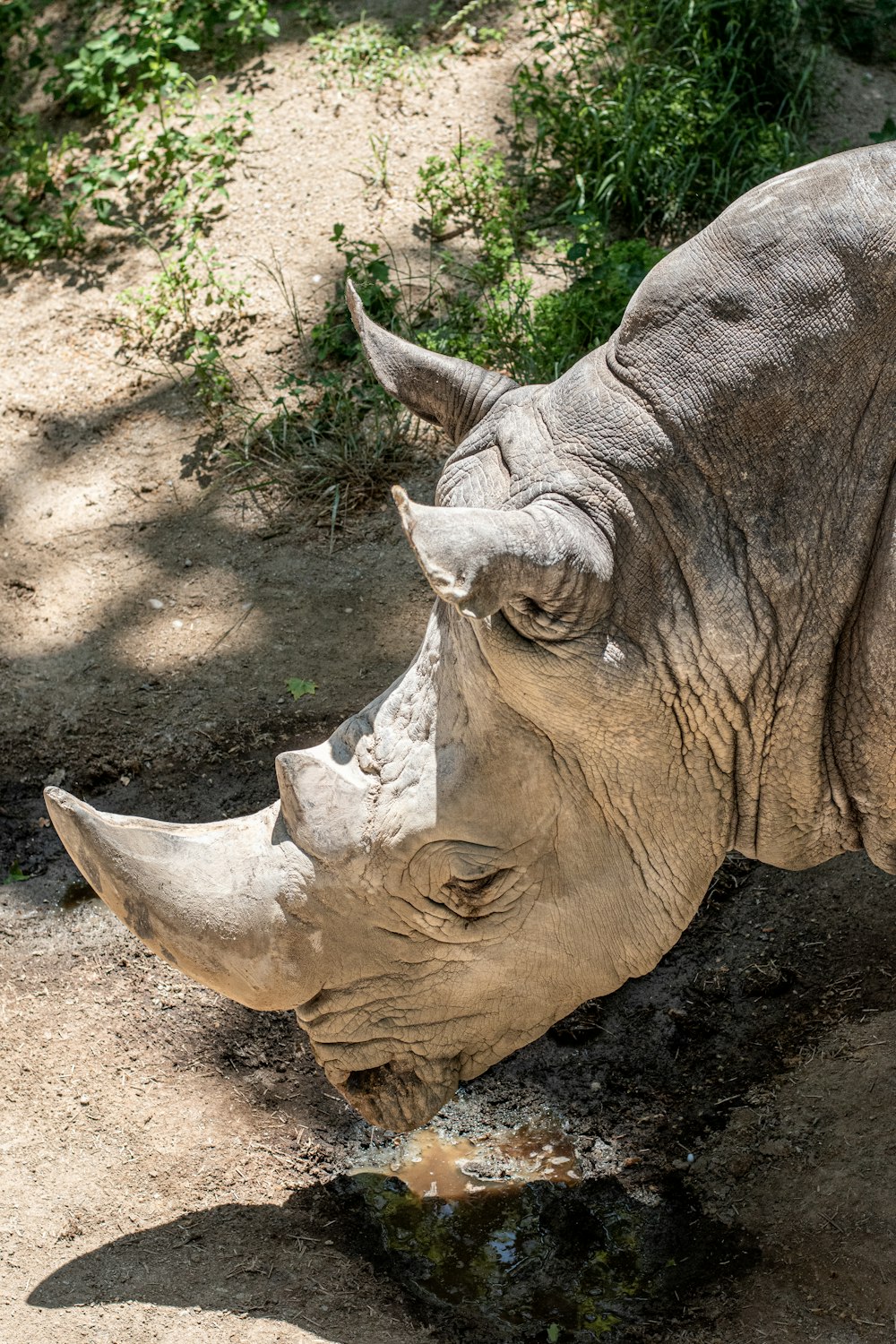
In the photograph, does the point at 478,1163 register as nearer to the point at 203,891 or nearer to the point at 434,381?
the point at 203,891

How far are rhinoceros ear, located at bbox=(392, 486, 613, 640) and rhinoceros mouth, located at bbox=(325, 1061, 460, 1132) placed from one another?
1.40m

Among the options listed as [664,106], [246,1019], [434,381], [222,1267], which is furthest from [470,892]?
[664,106]

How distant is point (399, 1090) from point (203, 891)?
876mm

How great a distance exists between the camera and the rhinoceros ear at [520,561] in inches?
124

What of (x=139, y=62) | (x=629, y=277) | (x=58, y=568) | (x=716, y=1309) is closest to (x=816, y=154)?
(x=629, y=277)

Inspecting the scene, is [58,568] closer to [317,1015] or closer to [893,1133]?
[317,1015]

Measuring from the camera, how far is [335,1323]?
14.4ft

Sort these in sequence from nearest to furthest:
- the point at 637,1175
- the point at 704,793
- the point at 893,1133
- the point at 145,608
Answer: the point at 704,793, the point at 893,1133, the point at 637,1175, the point at 145,608

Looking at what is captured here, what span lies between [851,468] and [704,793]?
3.01 feet

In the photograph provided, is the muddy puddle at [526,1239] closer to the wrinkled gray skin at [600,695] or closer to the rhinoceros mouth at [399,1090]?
the rhinoceros mouth at [399,1090]

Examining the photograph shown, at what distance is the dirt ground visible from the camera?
4.62 meters

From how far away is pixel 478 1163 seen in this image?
548 cm

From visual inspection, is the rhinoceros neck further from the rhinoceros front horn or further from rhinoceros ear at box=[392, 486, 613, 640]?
the rhinoceros front horn

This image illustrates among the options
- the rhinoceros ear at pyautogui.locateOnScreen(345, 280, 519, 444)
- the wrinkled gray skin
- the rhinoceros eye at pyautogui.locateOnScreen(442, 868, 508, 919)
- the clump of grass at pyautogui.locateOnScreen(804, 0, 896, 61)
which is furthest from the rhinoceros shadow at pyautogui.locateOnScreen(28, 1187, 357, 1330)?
the clump of grass at pyautogui.locateOnScreen(804, 0, 896, 61)
